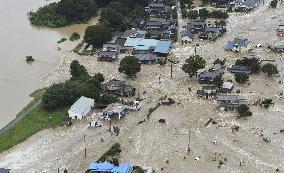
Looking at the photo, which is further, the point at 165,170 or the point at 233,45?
the point at 233,45

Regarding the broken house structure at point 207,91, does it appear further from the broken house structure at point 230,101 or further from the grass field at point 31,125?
the grass field at point 31,125

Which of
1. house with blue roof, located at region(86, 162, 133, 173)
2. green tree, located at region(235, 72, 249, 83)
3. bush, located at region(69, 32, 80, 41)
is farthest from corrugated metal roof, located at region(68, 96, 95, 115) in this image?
bush, located at region(69, 32, 80, 41)

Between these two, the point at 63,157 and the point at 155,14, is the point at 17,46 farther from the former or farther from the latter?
the point at 63,157

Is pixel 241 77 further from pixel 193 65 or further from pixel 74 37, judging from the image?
pixel 74 37

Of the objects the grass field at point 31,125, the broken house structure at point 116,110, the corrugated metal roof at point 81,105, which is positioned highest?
the corrugated metal roof at point 81,105

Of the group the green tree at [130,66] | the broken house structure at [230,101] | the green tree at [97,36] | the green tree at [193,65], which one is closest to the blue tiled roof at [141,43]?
the green tree at [97,36]

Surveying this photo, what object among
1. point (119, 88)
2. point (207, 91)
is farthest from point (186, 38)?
point (119, 88)

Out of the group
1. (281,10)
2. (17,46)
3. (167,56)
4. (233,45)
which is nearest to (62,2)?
(17,46)
